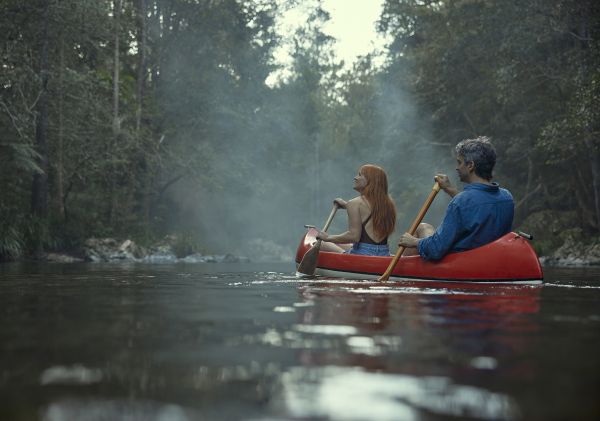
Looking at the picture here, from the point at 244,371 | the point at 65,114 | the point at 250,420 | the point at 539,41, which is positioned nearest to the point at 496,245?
the point at 244,371

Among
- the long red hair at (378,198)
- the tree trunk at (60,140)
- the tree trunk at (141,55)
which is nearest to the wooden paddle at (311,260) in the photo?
the long red hair at (378,198)

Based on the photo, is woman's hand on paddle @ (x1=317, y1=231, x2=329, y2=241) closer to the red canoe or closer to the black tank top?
the black tank top

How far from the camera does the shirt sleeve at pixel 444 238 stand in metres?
7.36

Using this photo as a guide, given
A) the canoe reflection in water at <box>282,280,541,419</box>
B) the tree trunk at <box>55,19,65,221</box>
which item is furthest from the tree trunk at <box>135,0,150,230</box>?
the canoe reflection in water at <box>282,280,541,419</box>

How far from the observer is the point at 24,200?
77.0 feet

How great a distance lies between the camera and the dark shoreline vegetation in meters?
19.8

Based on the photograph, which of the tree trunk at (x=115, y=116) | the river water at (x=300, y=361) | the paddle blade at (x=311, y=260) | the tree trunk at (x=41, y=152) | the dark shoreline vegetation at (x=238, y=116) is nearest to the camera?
the river water at (x=300, y=361)

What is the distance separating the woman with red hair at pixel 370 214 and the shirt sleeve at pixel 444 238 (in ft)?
4.94

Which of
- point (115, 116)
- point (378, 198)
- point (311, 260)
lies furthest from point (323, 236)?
point (115, 116)

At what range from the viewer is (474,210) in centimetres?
736

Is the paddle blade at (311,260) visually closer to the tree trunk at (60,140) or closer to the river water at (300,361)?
the river water at (300,361)

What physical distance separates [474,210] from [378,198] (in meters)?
1.95

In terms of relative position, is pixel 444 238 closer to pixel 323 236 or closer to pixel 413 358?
pixel 323 236

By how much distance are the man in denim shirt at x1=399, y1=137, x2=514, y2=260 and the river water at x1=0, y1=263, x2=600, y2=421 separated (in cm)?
219
